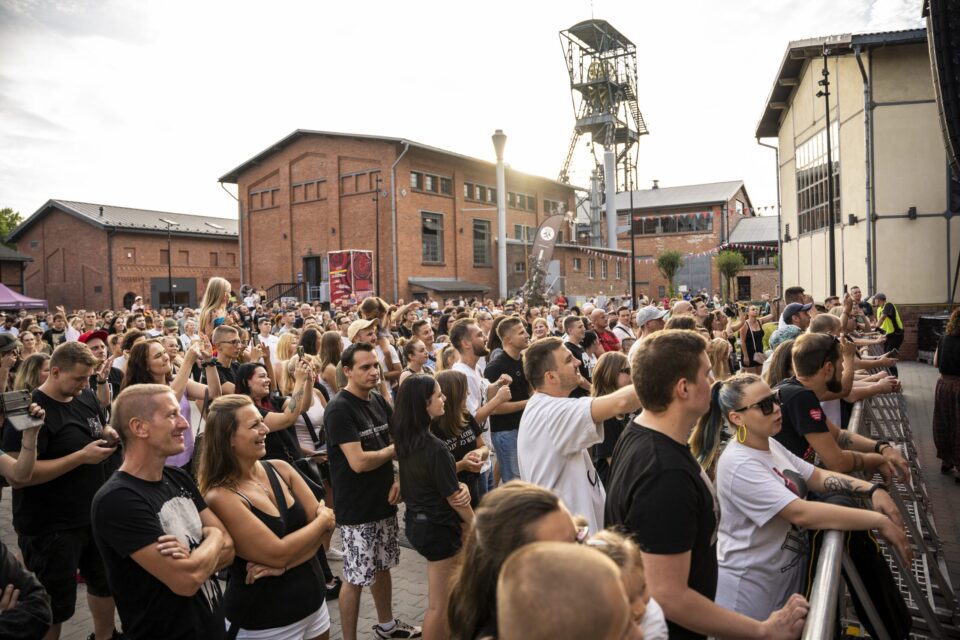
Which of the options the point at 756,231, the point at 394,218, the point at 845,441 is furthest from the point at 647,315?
the point at 756,231

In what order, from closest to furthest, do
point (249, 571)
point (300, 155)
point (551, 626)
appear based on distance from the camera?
point (551, 626), point (249, 571), point (300, 155)

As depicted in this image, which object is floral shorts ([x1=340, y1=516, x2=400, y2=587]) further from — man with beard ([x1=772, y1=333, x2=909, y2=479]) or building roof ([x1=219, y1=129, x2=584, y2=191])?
building roof ([x1=219, y1=129, x2=584, y2=191])

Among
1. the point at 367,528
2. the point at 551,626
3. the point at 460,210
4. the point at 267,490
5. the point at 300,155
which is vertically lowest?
the point at 367,528

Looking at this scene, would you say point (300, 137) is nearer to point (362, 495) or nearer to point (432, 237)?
point (432, 237)

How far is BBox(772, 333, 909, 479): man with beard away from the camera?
3861 millimetres

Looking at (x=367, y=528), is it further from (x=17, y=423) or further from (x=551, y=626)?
(x=551, y=626)

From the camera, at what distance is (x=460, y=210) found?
3988 cm

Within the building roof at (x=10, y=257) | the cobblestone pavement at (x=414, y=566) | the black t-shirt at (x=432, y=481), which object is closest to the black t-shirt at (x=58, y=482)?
the cobblestone pavement at (x=414, y=566)

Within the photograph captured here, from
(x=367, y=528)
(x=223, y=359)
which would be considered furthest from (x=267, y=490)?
(x=223, y=359)

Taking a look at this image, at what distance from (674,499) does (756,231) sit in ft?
215

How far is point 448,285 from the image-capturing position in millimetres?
36781

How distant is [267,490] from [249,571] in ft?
1.38

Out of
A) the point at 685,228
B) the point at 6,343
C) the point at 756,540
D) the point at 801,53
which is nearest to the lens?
the point at 756,540

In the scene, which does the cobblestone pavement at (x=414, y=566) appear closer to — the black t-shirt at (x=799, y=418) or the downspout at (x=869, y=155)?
the black t-shirt at (x=799, y=418)
